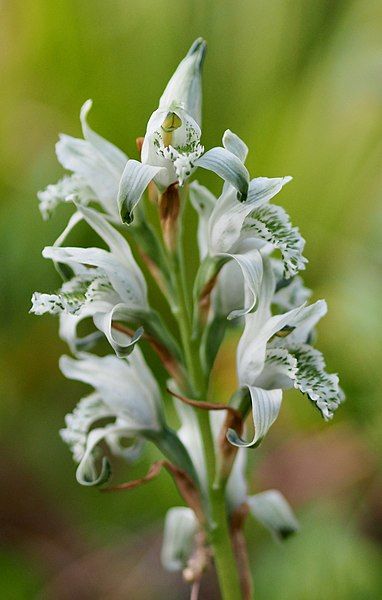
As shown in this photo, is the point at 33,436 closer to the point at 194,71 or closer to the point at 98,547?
the point at 98,547

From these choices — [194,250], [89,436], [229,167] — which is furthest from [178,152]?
[194,250]

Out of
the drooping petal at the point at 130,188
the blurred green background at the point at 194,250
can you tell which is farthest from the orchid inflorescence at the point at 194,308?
the blurred green background at the point at 194,250

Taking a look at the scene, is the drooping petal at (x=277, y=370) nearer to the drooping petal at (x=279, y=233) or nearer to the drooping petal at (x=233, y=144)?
the drooping petal at (x=279, y=233)

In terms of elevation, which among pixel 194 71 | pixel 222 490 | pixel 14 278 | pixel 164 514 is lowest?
pixel 164 514

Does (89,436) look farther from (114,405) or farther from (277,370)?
(277,370)

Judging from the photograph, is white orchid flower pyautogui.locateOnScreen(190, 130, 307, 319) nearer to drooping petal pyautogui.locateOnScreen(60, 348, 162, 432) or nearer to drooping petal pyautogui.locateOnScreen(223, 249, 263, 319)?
A: drooping petal pyautogui.locateOnScreen(223, 249, 263, 319)

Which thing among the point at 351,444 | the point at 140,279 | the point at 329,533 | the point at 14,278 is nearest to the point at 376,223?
the point at 351,444

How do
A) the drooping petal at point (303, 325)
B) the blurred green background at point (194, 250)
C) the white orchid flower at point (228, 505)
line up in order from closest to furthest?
1. the drooping petal at point (303, 325)
2. the white orchid flower at point (228, 505)
3. the blurred green background at point (194, 250)

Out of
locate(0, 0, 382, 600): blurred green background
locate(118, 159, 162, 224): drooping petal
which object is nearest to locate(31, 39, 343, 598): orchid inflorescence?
locate(118, 159, 162, 224): drooping petal
